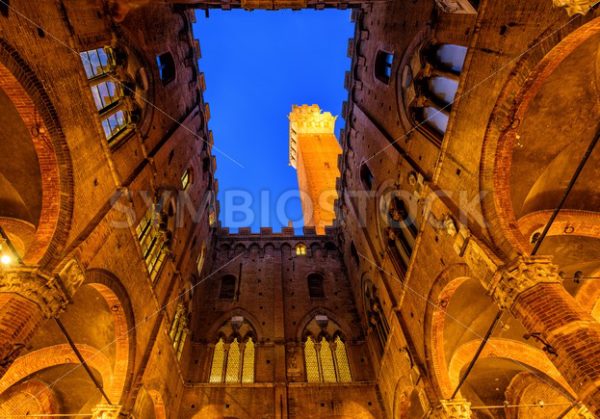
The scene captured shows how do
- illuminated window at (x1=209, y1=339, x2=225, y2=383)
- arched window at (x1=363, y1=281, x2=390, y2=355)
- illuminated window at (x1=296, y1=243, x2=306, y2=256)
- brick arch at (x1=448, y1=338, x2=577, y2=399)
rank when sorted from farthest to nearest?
illuminated window at (x1=296, y1=243, x2=306, y2=256), illuminated window at (x1=209, y1=339, x2=225, y2=383), arched window at (x1=363, y1=281, x2=390, y2=355), brick arch at (x1=448, y1=338, x2=577, y2=399)

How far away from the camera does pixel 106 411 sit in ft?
27.3

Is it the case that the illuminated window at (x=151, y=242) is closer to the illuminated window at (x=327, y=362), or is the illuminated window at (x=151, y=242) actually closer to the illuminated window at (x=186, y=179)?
the illuminated window at (x=186, y=179)

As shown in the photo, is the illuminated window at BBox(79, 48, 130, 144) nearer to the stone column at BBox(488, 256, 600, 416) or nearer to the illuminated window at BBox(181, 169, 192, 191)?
the illuminated window at BBox(181, 169, 192, 191)

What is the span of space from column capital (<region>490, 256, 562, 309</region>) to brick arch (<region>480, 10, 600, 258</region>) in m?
0.27

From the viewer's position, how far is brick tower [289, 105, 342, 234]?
2986 centimetres

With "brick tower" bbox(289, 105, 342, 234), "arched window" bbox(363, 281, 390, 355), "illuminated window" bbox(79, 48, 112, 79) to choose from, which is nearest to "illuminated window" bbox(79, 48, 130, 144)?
"illuminated window" bbox(79, 48, 112, 79)

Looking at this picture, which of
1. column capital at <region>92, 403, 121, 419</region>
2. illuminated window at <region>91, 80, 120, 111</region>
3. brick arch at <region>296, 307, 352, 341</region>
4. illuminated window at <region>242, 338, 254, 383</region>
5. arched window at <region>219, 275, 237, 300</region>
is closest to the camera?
column capital at <region>92, 403, 121, 419</region>

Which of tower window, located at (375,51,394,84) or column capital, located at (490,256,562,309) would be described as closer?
column capital, located at (490,256,562,309)

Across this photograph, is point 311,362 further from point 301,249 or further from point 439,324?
point 301,249

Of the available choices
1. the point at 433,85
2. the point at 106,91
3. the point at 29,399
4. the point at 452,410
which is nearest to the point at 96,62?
the point at 106,91

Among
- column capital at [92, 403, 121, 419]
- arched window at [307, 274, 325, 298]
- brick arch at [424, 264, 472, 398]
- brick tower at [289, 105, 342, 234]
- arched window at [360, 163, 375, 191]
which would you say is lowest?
column capital at [92, 403, 121, 419]

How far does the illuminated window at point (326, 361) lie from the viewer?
1433cm

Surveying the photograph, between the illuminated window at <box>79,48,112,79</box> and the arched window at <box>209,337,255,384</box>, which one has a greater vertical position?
the illuminated window at <box>79,48,112,79</box>

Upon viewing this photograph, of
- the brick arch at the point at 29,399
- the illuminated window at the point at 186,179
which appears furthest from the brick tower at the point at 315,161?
the brick arch at the point at 29,399
